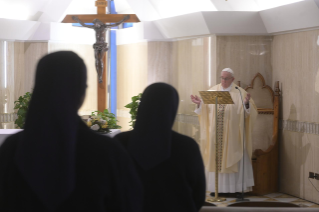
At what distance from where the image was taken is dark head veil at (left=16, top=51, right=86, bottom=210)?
5.69ft

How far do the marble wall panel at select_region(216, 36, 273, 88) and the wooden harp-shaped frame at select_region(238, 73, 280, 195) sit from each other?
286 mm

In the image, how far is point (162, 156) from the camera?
2.44m

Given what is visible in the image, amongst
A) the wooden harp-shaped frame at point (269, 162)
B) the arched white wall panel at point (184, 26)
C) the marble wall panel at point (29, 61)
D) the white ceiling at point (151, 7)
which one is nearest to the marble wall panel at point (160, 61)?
the arched white wall panel at point (184, 26)

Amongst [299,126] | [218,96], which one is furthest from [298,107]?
[218,96]

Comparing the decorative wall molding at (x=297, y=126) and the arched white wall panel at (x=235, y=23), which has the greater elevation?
the arched white wall panel at (x=235, y=23)

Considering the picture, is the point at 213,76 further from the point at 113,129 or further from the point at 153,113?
the point at 153,113

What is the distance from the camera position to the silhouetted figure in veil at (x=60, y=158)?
1736 mm

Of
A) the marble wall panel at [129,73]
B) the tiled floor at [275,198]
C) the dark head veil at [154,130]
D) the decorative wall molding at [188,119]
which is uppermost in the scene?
the marble wall panel at [129,73]

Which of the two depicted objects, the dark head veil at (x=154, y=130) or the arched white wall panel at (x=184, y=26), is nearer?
the dark head veil at (x=154, y=130)

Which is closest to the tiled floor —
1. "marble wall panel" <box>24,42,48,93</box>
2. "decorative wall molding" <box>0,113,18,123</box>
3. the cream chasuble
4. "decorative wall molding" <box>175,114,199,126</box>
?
the cream chasuble

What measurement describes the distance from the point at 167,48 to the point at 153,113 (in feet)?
22.0

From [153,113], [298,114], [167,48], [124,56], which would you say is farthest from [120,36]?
[153,113]

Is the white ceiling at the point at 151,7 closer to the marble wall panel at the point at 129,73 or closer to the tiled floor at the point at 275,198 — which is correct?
the marble wall panel at the point at 129,73

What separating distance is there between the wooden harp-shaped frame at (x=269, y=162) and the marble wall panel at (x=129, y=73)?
9.16ft
